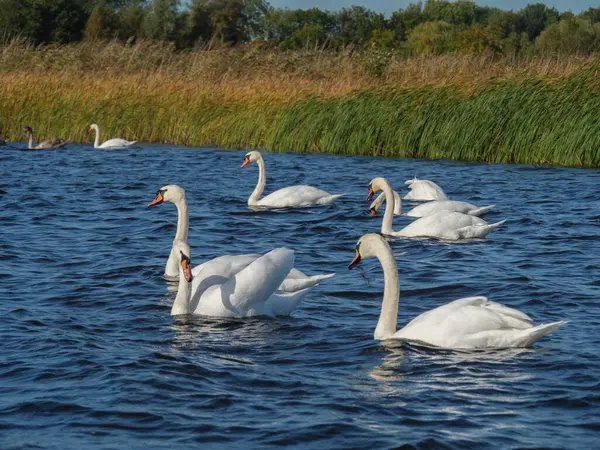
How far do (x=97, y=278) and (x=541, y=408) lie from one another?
16.0ft

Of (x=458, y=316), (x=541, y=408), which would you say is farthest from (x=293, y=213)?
(x=541, y=408)

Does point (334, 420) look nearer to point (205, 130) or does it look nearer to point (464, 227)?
point (464, 227)

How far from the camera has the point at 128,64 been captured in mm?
24828

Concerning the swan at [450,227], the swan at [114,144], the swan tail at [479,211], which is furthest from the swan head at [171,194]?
the swan at [114,144]

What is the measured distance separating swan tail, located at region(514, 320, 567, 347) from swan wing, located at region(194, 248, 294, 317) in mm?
1988

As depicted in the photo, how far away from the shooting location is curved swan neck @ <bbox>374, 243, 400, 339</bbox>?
23.3 feet

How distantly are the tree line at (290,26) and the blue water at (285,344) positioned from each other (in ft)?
67.1

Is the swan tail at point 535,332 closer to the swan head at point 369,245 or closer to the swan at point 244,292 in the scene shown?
the swan head at point 369,245

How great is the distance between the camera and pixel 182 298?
7820mm

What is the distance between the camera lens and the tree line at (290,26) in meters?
38.9

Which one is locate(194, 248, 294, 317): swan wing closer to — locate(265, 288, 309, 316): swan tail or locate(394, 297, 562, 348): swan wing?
locate(265, 288, 309, 316): swan tail

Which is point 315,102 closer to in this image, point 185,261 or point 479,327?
point 185,261

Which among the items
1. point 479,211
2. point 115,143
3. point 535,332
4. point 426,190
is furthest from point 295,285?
point 115,143

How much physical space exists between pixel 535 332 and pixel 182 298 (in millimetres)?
2652
